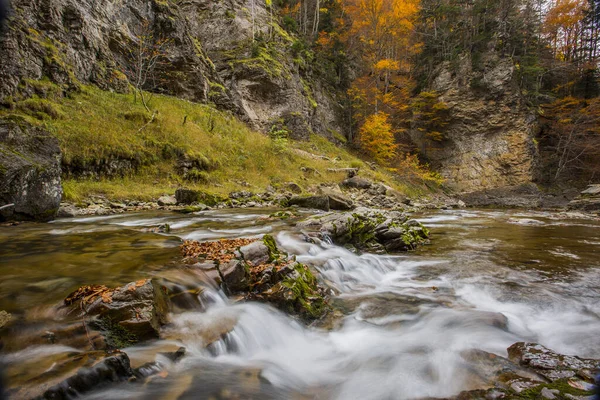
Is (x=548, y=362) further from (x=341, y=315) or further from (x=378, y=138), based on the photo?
(x=378, y=138)

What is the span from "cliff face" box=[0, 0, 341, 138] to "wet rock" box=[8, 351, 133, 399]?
10836 mm

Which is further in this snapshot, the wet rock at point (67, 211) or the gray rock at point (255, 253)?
Answer: the wet rock at point (67, 211)

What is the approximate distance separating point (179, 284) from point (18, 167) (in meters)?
5.15

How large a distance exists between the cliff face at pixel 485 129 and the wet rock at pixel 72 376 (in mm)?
27948

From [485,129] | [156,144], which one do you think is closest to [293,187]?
[156,144]

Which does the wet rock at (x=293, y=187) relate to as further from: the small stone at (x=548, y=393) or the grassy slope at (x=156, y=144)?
the small stone at (x=548, y=393)

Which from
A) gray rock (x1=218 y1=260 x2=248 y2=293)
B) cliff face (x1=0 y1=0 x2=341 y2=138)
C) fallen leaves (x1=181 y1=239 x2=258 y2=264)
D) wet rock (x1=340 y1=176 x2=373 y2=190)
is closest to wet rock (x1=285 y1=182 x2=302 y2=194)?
wet rock (x1=340 y1=176 x2=373 y2=190)

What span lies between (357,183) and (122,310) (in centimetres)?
1553

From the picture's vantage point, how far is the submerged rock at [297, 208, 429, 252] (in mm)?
6820

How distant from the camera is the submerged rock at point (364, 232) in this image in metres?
6.82

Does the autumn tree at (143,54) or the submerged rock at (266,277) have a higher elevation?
the autumn tree at (143,54)

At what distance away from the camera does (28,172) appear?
611 cm

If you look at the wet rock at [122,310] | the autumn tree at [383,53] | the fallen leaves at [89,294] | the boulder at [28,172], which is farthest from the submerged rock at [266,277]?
the autumn tree at [383,53]

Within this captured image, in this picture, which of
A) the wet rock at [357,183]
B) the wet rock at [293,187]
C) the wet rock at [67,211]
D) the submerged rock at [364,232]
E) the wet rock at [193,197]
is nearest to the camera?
the submerged rock at [364,232]
